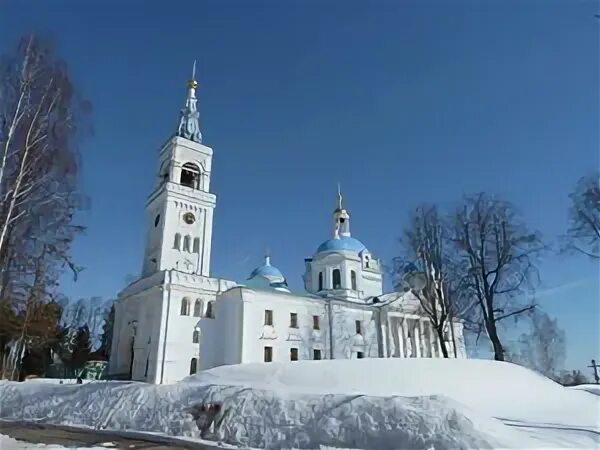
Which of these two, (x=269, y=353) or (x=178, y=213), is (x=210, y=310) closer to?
(x=269, y=353)

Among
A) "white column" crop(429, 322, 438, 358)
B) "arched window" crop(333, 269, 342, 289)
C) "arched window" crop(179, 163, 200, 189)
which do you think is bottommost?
"white column" crop(429, 322, 438, 358)

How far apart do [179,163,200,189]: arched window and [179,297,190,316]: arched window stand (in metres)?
10.8

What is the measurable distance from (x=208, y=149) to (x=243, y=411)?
107 ft

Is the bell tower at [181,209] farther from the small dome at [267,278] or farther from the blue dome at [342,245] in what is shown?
the blue dome at [342,245]

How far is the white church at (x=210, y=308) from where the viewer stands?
32000mm

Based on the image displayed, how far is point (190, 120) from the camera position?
4250 centimetres

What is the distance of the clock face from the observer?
37.3 m

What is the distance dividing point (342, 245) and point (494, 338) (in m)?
24.6

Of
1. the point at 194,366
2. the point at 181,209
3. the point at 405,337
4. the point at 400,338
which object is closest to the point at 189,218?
the point at 181,209

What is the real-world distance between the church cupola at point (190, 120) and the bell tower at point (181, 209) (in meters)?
0.09

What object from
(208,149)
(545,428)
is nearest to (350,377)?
(545,428)

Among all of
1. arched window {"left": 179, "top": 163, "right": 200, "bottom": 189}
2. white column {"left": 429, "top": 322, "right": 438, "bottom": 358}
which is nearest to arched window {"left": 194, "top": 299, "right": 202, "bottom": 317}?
arched window {"left": 179, "top": 163, "right": 200, "bottom": 189}

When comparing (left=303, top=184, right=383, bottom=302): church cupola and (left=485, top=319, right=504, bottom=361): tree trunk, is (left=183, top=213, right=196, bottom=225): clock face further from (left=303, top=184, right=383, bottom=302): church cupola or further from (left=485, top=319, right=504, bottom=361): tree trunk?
(left=485, top=319, right=504, bottom=361): tree trunk

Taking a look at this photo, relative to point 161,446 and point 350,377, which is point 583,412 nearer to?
point 350,377
